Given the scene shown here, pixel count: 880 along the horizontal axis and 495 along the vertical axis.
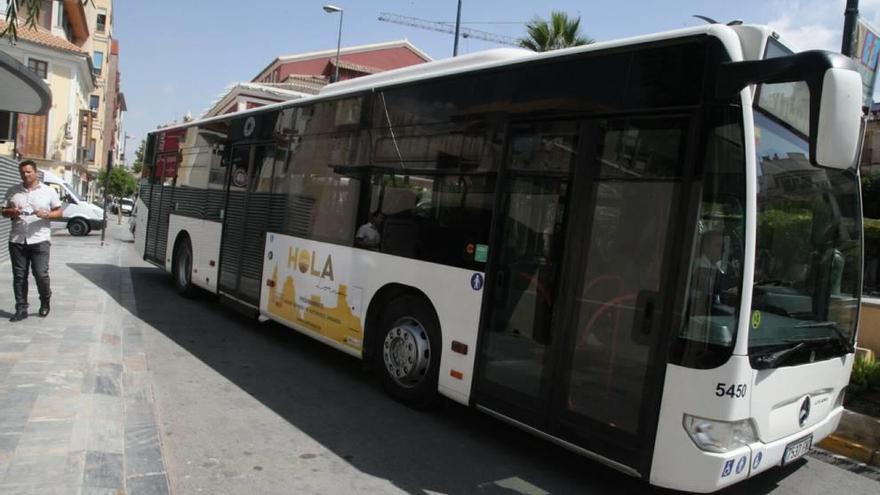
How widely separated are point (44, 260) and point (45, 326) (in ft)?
2.51

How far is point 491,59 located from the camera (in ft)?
18.3

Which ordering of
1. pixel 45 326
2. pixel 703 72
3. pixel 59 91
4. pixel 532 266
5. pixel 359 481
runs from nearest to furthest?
1. pixel 703 72
2. pixel 359 481
3. pixel 532 266
4. pixel 45 326
5. pixel 59 91

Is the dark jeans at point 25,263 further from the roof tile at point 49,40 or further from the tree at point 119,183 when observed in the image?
the tree at point 119,183

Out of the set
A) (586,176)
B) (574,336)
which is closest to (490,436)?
(574,336)

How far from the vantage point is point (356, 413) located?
573 cm

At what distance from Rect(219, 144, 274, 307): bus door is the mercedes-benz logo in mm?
6282

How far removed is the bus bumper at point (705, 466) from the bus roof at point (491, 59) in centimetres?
225

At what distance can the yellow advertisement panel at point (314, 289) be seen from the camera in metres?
6.60

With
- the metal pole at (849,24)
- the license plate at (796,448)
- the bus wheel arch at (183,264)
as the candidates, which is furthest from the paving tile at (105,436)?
the metal pole at (849,24)

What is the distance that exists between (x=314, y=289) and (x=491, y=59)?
320 cm

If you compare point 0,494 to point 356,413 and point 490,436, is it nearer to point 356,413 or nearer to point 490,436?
point 356,413

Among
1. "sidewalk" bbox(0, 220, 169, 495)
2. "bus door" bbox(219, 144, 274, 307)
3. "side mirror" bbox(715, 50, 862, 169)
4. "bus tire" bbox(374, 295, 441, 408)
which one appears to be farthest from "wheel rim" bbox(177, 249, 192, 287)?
"side mirror" bbox(715, 50, 862, 169)

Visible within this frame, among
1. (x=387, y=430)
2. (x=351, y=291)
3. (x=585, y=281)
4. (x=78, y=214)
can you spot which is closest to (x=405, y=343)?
(x=387, y=430)

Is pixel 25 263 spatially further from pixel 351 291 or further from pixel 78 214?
pixel 78 214
